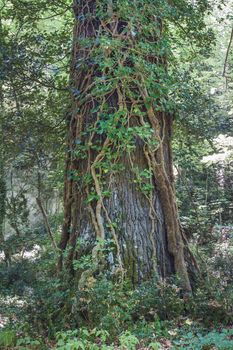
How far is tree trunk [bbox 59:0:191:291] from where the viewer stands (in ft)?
15.0

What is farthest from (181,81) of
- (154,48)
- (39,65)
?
(39,65)

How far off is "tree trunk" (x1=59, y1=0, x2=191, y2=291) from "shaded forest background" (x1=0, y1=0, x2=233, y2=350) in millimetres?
103

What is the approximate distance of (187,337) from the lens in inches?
134

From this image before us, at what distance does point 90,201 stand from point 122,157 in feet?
2.13

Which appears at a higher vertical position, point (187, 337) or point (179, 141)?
point (179, 141)

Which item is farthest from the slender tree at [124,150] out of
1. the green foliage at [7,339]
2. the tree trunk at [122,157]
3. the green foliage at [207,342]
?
the green foliage at [7,339]

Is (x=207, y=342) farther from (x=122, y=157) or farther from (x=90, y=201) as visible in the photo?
(x=122, y=157)

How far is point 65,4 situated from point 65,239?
400cm

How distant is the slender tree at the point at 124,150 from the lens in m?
4.57

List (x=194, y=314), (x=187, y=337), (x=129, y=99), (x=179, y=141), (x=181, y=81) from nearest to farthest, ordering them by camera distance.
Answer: (x=187, y=337), (x=194, y=314), (x=129, y=99), (x=181, y=81), (x=179, y=141)

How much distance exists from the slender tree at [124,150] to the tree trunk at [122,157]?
0.01m

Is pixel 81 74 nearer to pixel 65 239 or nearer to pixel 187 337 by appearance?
pixel 65 239

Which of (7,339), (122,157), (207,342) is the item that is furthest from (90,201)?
(207,342)

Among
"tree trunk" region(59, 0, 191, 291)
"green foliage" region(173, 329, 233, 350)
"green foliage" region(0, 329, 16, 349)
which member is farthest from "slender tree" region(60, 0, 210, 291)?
"green foliage" region(0, 329, 16, 349)
